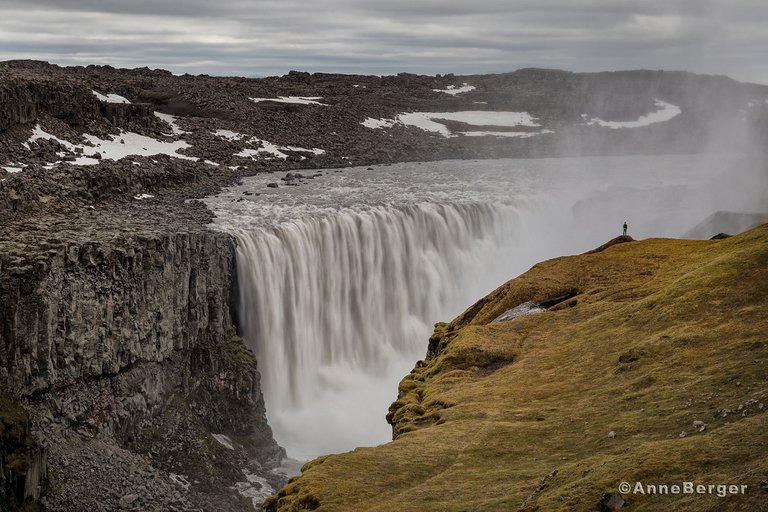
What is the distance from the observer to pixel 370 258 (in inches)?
2586

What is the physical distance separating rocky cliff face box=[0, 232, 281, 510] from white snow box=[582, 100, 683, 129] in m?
137

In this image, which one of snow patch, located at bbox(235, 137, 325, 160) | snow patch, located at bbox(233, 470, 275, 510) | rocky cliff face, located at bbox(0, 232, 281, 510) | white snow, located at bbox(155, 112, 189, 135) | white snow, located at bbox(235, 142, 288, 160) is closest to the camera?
rocky cliff face, located at bbox(0, 232, 281, 510)

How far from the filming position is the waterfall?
53906mm

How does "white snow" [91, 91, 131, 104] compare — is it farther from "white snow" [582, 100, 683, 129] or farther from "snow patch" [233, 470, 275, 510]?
"white snow" [582, 100, 683, 129]

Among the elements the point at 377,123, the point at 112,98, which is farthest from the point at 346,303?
the point at 377,123

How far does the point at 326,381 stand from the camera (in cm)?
5697

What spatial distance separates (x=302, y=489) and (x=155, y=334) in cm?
2360

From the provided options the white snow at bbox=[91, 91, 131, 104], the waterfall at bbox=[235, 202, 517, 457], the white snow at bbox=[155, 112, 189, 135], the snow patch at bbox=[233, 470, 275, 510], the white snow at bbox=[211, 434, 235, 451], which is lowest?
the snow patch at bbox=[233, 470, 275, 510]

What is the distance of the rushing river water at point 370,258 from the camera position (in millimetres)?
54812

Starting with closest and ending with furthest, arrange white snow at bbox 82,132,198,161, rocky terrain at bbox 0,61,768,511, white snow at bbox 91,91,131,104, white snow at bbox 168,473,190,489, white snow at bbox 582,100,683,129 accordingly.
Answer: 1. rocky terrain at bbox 0,61,768,511
2. white snow at bbox 168,473,190,489
3. white snow at bbox 82,132,198,161
4. white snow at bbox 91,91,131,104
5. white snow at bbox 582,100,683,129

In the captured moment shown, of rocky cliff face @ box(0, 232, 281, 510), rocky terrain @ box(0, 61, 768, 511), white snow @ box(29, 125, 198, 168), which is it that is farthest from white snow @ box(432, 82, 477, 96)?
rocky cliff face @ box(0, 232, 281, 510)

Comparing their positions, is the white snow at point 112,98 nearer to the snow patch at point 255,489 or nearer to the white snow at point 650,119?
the snow patch at point 255,489

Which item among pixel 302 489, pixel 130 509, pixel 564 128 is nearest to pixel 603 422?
pixel 302 489

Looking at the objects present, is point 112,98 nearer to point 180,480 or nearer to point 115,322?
point 115,322
